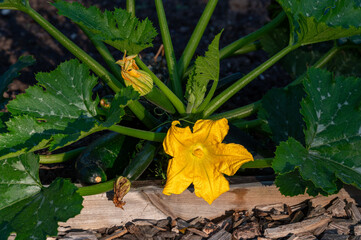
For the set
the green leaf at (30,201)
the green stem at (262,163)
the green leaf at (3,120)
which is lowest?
the green leaf at (30,201)

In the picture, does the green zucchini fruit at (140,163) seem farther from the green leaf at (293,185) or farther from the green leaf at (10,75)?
the green leaf at (10,75)

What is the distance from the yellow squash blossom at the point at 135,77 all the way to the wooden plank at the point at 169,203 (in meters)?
0.44

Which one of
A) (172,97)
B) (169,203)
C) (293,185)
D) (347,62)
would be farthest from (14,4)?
(347,62)

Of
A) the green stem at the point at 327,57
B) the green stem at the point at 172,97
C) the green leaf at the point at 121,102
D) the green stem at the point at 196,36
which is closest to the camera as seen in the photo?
the green leaf at the point at 121,102

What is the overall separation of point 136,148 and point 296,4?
0.92 meters

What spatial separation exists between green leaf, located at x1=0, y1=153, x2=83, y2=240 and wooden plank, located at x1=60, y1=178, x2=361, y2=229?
242 millimetres

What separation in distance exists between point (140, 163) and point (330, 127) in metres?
0.76

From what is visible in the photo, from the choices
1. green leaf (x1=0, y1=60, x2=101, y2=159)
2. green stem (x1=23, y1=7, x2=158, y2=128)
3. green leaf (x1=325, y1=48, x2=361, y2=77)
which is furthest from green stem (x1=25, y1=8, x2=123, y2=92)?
green leaf (x1=325, y1=48, x2=361, y2=77)

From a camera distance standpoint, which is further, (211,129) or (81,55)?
(81,55)

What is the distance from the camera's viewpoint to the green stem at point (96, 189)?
1545 millimetres

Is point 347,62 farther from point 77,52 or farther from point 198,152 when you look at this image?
point 77,52

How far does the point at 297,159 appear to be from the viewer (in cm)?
148

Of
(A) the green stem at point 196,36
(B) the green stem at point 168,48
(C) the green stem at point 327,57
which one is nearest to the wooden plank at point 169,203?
(B) the green stem at point 168,48

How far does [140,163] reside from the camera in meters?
1.63
